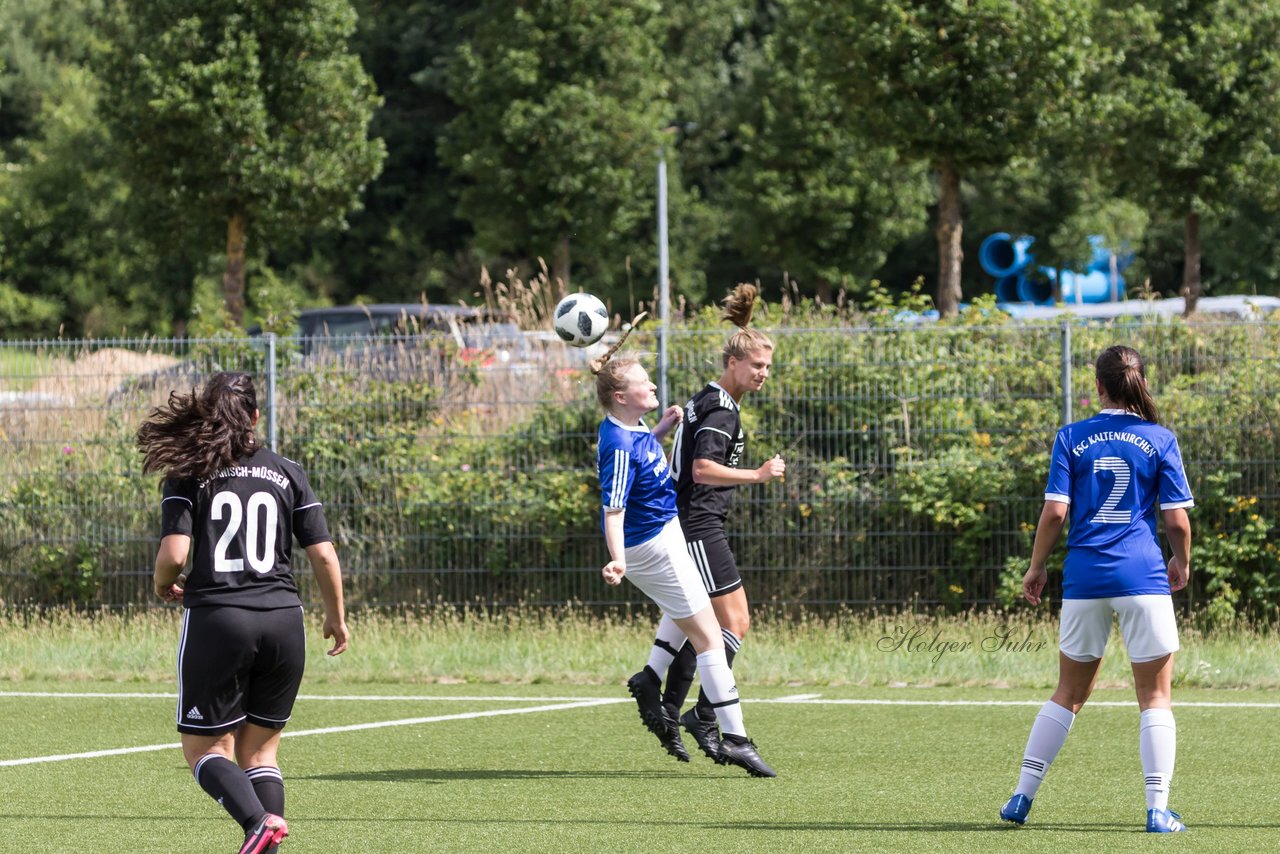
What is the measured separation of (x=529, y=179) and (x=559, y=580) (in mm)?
18859

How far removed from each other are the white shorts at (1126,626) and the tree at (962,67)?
11.4m

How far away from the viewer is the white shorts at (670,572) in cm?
773

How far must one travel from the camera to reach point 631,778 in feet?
25.8

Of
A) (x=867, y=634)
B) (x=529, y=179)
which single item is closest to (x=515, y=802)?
(x=867, y=634)

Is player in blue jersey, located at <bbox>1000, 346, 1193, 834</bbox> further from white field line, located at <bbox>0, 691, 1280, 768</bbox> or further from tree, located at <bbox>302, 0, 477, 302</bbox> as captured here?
tree, located at <bbox>302, 0, 477, 302</bbox>

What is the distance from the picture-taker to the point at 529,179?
31422mm

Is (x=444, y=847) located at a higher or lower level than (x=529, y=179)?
lower

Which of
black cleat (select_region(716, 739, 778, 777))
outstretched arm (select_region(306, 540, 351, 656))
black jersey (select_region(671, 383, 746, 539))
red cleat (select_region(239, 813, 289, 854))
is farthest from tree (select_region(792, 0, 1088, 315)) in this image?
red cleat (select_region(239, 813, 289, 854))

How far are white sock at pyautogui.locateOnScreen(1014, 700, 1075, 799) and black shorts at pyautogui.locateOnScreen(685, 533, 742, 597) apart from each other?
2.05 meters

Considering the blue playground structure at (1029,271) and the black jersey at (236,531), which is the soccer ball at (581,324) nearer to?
the black jersey at (236,531)

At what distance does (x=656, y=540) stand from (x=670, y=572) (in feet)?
0.51

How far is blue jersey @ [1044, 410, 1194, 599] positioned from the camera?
6.29 metres

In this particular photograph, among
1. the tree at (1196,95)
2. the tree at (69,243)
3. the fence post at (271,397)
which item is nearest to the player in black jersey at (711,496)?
the fence post at (271,397)

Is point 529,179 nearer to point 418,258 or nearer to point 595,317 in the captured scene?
point 418,258
